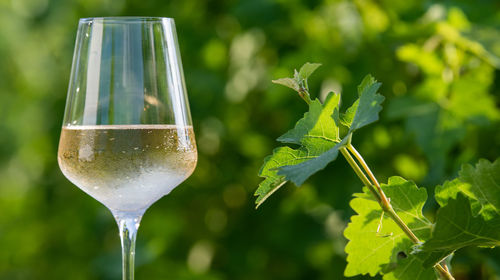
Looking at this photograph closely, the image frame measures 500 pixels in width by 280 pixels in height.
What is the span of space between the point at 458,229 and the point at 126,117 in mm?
515

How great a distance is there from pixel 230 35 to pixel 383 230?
1634 millimetres

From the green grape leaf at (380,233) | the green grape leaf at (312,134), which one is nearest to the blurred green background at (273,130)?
the green grape leaf at (380,233)

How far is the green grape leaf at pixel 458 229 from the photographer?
0.59 m

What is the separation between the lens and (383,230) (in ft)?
2.23

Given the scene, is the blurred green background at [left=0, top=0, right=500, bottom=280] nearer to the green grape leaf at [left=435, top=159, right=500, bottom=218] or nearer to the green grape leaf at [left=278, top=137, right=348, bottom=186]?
the green grape leaf at [left=435, top=159, right=500, bottom=218]

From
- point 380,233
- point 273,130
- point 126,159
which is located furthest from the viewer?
point 273,130

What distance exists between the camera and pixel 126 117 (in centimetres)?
95

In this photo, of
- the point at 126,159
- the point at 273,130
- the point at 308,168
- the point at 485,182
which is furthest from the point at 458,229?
the point at 273,130

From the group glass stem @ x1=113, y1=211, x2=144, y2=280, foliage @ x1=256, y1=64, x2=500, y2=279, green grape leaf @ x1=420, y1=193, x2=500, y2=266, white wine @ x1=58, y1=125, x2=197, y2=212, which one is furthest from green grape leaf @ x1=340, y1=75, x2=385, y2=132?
glass stem @ x1=113, y1=211, x2=144, y2=280

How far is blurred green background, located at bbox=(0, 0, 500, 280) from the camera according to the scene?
1.41 m

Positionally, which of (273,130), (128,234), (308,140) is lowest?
(273,130)

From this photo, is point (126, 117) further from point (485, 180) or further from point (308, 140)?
point (485, 180)

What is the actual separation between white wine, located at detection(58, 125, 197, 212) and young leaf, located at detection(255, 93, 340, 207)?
327 mm

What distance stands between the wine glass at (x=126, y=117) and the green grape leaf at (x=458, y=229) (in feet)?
1.46
